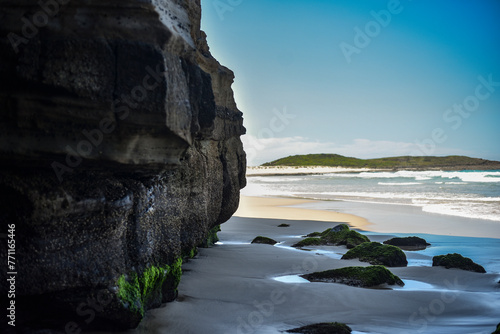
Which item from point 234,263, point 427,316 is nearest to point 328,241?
point 234,263

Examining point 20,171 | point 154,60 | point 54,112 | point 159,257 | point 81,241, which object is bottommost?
point 159,257

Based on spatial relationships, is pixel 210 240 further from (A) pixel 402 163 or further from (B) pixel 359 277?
(A) pixel 402 163

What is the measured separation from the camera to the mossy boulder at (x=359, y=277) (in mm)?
7887

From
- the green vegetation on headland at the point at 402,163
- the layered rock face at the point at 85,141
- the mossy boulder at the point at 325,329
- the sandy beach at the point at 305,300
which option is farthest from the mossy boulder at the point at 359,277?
the green vegetation on headland at the point at 402,163

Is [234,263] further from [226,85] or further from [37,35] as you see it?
[37,35]

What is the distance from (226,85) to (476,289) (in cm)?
695

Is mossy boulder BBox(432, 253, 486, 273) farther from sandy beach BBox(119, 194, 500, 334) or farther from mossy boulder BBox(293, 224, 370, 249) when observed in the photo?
mossy boulder BBox(293, 224, 370, 249)

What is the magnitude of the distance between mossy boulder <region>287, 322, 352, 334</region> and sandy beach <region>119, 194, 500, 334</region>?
0.20 meters

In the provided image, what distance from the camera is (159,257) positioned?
612 cm

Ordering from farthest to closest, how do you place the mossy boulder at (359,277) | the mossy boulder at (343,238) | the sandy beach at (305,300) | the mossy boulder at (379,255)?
the mossy boulder at (343,238) < the mossy boulder at (379,255) < the mossy boulder at (359,277) < the sandy beach at (305,300)

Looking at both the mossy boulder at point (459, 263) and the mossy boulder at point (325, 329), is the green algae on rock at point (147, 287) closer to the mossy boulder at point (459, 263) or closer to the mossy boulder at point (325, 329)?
the mossy boulder at point (325, 329)

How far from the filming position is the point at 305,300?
6828 mm

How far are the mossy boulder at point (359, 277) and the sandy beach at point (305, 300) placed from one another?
343mm

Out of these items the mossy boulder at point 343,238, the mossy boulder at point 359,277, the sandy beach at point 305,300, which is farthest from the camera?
the mossy boulder at point 343,238
